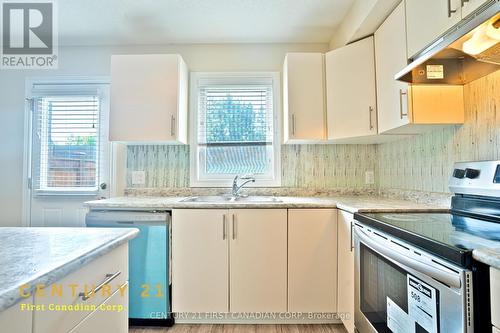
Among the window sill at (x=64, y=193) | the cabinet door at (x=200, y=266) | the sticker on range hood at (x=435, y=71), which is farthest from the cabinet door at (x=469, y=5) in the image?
the window sill at (x=64, y=193)

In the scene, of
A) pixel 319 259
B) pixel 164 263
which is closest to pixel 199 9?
pixel 164 263

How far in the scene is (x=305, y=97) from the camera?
7.05 ft

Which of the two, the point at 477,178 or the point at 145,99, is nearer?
the point at 477,178

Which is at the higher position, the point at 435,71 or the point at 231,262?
the point at 435,71

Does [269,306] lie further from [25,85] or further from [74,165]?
[25,85]

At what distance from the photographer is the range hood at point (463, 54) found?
918mm

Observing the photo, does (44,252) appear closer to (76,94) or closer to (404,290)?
(404,290)

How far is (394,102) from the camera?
1.60 metres

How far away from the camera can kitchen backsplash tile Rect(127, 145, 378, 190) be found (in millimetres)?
2434

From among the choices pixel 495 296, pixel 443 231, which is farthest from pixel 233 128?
pixel 495 296

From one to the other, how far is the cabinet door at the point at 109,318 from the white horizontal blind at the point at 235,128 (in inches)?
61.5

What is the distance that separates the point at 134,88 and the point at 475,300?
7.72 ft

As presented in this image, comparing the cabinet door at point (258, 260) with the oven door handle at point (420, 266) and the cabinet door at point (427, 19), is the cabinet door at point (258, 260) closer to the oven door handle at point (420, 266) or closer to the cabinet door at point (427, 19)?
the oven door handle at point (420, 266)

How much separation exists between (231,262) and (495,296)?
145 centimetres
